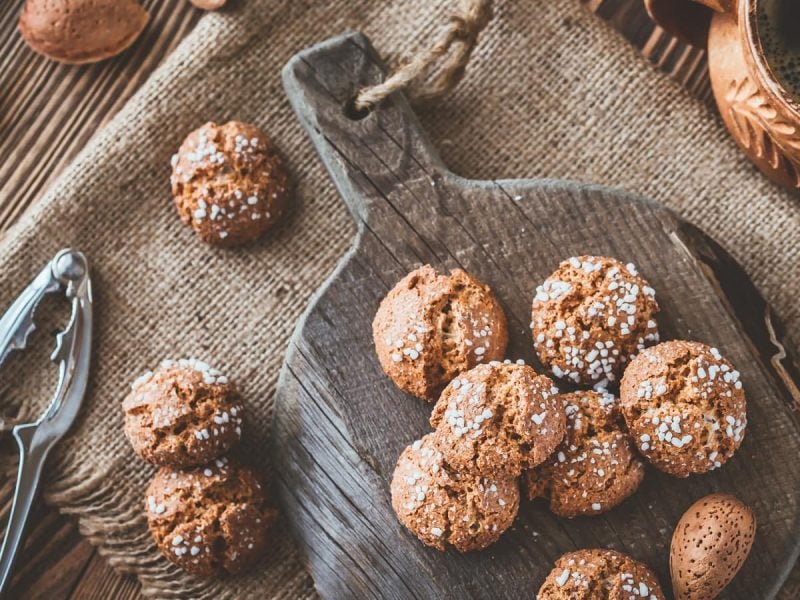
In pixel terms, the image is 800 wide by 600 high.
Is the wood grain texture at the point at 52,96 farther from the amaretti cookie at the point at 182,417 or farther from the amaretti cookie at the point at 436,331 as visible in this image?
the amaretti cookie at the point at 436,331

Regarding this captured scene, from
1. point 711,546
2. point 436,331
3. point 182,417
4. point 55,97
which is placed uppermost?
point 55,97

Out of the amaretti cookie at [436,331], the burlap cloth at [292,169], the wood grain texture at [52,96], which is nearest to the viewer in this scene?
the amaretti cookie at [436,331]

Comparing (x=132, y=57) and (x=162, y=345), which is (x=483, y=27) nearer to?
(x=132, y=57)

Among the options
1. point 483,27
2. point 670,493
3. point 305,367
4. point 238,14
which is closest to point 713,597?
point 670,493

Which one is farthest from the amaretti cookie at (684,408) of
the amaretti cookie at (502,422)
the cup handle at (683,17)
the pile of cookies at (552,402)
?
the cup handle at (683,17)

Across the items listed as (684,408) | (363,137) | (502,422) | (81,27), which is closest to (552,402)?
(502,422)

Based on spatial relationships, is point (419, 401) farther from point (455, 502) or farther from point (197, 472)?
point (197, 472)

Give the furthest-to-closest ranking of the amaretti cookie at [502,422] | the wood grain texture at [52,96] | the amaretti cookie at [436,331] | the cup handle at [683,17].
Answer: the wood grain texture at [52,96] < the cup handle at [683,17] < the amaretti cookie at [436,331] < the amaretti cookie at [502,422]
